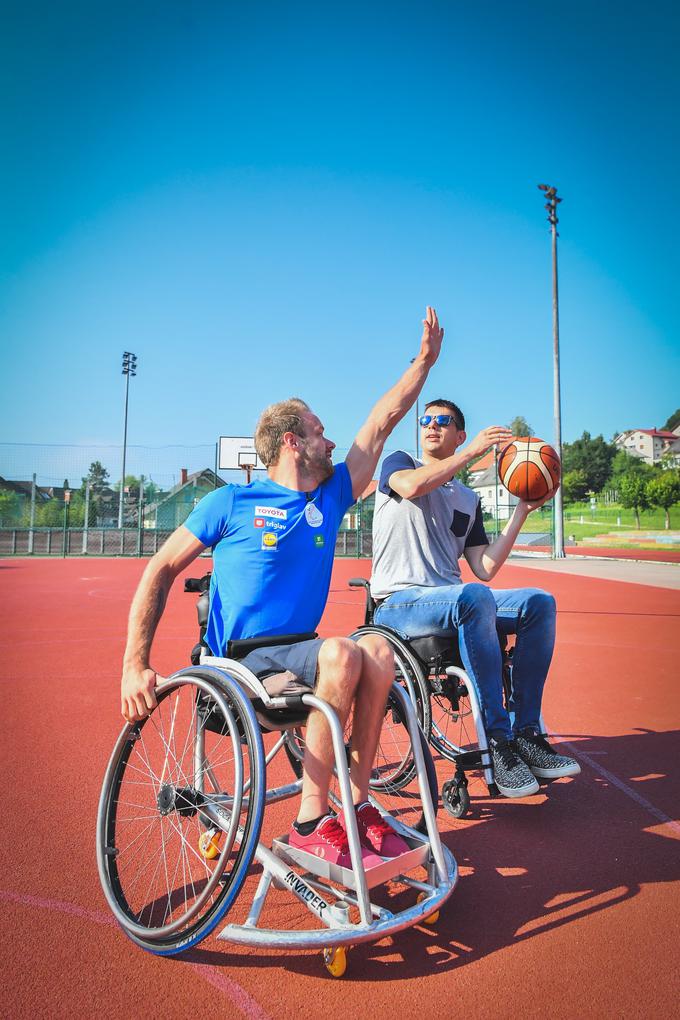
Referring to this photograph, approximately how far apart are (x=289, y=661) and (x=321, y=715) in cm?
23

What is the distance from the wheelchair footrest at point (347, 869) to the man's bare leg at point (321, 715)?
0.10 meters

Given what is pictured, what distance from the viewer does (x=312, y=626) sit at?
2344mm

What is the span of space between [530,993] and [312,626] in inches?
46.4

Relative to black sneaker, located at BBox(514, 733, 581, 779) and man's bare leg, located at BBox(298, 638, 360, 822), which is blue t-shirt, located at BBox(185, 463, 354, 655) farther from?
black sneaker, located at BBox(514, 733, 581, 779)

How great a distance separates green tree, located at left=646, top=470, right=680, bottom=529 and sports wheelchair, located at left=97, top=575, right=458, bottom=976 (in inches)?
1673

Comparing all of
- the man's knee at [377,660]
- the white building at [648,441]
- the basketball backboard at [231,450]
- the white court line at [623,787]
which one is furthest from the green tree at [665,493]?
the white building at [648,441]

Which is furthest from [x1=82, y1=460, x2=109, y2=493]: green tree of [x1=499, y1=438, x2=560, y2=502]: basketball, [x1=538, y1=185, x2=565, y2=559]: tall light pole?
[x1=499, y1=438, x2=560, y2=502]: basketball

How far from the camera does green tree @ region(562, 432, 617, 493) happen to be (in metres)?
78.9

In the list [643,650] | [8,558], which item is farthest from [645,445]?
[643,650]

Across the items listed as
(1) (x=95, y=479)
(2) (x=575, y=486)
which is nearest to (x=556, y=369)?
(1) (x=95, y=479)

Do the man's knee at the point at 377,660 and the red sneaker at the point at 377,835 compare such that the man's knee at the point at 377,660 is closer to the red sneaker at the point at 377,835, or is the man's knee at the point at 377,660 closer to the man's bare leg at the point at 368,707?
the man's bare leg at the point at 368,707

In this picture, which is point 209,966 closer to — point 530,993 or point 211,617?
point 530,993

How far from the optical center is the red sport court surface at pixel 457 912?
69.0 inches

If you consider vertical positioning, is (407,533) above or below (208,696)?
above
